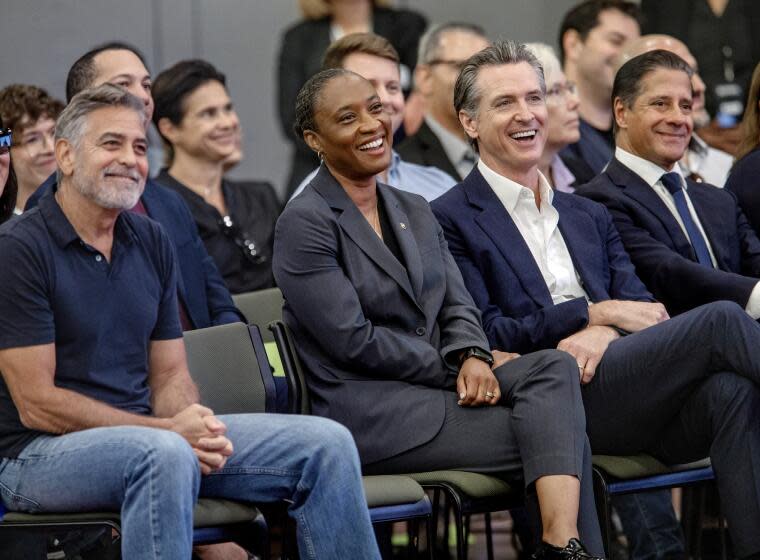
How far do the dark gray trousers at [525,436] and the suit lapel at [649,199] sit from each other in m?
0.89

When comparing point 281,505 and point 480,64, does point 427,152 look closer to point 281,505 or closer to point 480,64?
point 480,64

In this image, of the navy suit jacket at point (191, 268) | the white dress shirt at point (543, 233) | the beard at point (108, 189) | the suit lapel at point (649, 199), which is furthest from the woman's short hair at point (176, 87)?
the beard at point (108, 189)

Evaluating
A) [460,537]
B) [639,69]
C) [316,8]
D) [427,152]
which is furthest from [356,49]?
[460,537]

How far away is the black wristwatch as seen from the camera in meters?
3.24

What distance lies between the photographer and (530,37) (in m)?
6.86

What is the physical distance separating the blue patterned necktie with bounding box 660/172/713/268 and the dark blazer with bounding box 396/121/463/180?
96cm

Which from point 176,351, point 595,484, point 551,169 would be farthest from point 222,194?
point 595,484

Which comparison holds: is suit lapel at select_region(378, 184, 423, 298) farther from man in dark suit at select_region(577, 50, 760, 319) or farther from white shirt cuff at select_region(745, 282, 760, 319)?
white shirt cuff at select_region(745, 282, 760, 319)

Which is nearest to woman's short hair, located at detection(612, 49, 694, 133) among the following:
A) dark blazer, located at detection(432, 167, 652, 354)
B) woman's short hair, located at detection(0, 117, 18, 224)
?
dark blazer, located at detection(432, 167, 652, 354)

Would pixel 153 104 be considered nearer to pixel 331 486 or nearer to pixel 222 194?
pixel 222 194

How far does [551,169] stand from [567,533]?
2.00 metres

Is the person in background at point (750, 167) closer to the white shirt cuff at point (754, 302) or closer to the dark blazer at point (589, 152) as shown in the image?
the white shirt cuff at point (754, 302)

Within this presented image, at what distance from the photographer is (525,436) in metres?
3.08

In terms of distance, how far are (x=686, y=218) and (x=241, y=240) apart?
1500 millimetres
